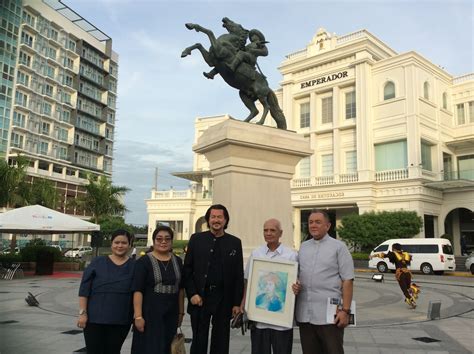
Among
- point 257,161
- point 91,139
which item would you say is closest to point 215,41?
point 257,161

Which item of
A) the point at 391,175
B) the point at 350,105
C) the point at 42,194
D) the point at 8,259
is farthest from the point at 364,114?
the point at 42,194

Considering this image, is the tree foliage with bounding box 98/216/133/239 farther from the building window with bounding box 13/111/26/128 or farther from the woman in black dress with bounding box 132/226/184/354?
the woman in black dress with bounding box 132/226/184/354

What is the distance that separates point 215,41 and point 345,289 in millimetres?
7504

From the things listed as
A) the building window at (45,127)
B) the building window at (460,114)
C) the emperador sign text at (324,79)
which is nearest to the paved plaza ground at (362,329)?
the emperador sign text at (324,79)

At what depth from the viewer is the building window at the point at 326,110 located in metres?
38.0

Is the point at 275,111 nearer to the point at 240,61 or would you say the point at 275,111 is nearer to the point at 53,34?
the point at 240,61

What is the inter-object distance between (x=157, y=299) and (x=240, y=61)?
7.20m

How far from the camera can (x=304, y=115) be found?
131 ft

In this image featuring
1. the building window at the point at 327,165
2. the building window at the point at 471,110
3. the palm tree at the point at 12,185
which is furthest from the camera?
the building window at the point at 327,165

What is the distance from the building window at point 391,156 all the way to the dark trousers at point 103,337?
32.1 m

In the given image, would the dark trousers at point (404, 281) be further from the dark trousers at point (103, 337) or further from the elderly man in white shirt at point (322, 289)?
the dark trousers at point (103, 337)

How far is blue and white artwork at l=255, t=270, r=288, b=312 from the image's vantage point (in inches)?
156

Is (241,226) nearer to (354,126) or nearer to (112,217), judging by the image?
(354,126)

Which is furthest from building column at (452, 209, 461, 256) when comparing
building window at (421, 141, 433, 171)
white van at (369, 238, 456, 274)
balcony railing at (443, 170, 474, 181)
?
white van at (369, 238, 456, 274)
